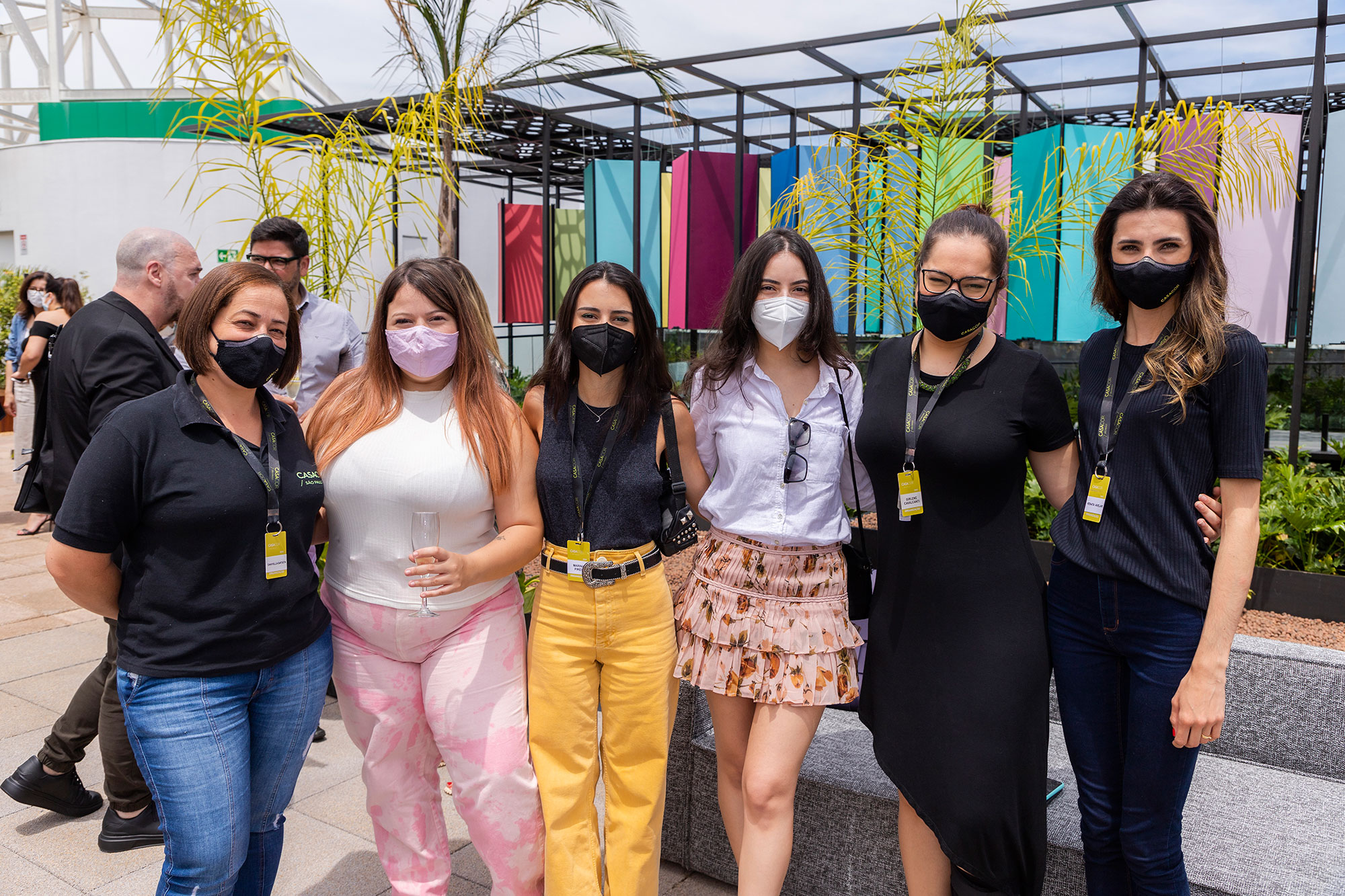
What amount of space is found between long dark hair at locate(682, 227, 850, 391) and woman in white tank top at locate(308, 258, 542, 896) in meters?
0.56

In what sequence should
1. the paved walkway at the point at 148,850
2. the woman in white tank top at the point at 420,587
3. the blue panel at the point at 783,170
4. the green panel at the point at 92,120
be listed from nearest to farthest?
the woman in white tank top at the point at 420,587
the paved walkway at the point at 148,850
the blue panel at the point at 783,170
the green panel at the point at 92,120

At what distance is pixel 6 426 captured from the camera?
42.5 ft

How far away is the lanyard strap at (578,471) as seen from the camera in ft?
7.38

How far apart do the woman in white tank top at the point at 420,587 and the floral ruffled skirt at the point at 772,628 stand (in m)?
0.47

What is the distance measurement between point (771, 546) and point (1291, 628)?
12.1ft

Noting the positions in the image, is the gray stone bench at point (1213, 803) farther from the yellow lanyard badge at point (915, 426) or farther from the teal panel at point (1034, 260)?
the teal panel at point (1034, 260)

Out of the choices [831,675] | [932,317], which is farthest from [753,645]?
[932,317]

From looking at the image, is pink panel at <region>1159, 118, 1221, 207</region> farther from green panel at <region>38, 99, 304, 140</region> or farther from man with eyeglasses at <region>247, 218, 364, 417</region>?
green panel at <region>38, 99, 304, 140</region>

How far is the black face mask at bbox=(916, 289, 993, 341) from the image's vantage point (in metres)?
2.05

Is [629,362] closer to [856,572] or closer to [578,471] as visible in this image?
[578,471]

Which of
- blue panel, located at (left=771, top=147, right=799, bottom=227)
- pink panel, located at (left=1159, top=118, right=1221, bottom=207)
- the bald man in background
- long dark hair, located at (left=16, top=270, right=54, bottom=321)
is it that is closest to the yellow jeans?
the bald man in background

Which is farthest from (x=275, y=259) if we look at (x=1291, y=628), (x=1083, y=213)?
(x=1291, y=628)

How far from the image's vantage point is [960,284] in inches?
81.7

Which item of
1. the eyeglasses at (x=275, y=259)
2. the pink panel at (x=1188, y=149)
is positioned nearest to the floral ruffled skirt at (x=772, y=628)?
the eyeglasses at (x=275, y=259)
